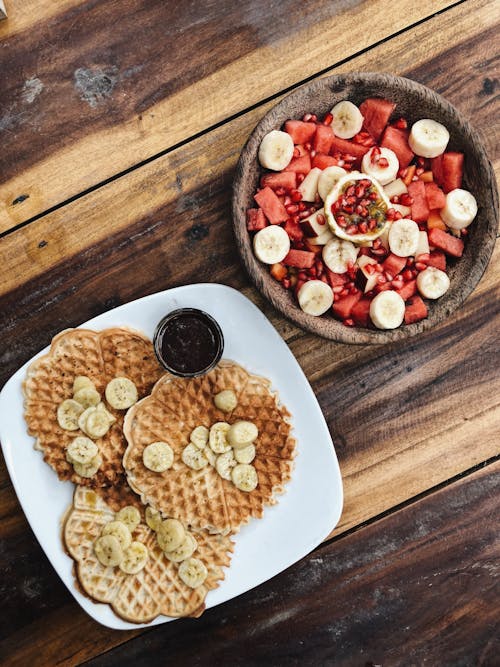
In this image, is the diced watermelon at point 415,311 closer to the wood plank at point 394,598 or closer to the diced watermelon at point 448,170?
the diced watermelon at point 448,170

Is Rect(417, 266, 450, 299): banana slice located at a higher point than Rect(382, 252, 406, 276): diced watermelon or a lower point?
lower

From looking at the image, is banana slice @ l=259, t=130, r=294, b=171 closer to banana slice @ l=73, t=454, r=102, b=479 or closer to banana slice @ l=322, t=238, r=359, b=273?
banana slice @ l=322, t=238, r=359, b=273

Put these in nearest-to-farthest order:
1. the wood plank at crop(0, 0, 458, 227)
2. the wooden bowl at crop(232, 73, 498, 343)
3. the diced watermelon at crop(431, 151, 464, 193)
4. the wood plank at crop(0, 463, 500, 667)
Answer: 1. the wooden bowl at crop(232, 73, 498, 343)
2. the diced watermelon at crop(431, 151, 464, 193)
3. the wood plank at crop(0, 0, 458, 227)
4. the wood plank at crop(0, 463, 500, 667)

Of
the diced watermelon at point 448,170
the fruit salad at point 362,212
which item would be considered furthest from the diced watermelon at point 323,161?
the diced watermelon at point 448,170

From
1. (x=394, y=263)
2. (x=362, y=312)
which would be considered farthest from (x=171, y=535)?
(x=394, y=263)

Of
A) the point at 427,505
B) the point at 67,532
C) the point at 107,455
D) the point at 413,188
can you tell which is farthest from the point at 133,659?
the point at 413,188

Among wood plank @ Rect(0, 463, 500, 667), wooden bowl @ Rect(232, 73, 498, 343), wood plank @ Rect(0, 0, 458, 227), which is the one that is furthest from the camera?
wood plank @ Rect(0, 463, 500, 667)

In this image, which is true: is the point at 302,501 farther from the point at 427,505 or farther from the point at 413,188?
the point at 413,188

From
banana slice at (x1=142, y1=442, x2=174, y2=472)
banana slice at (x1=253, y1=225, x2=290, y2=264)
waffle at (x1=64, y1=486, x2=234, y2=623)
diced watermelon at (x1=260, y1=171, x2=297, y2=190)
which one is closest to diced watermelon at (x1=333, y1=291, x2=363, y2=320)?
banana slice at (x1=253, y1=225, x2=290, y2=264)
